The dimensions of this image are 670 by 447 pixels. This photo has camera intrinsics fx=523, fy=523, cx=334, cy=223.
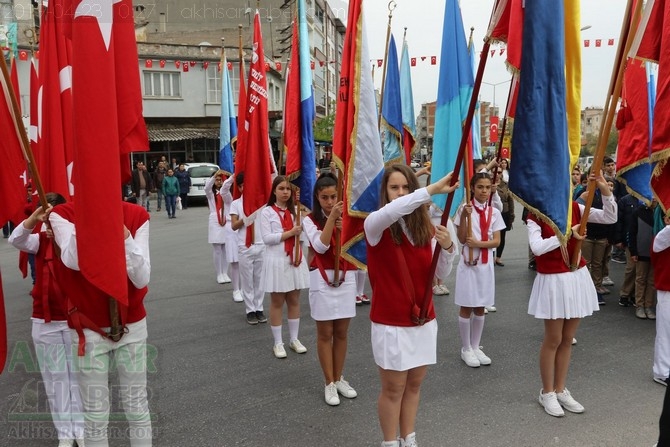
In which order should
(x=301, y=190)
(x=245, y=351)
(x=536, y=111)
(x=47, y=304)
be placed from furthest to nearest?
(x=245, y=351)
(x=301, y=190)
(x=536, y=111)
(x=47, y=304)

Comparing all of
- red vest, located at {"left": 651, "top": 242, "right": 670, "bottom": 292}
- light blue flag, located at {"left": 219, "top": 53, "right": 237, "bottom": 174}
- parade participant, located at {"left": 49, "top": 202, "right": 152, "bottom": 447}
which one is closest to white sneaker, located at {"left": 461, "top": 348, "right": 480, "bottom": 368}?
red vest, located at {"left": 651, "top": 242, "right": 670, "bottom": 292}

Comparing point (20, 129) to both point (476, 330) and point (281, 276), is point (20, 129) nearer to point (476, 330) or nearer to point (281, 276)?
point (281, 276)

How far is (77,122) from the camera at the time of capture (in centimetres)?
288

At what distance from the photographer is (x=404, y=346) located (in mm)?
3234

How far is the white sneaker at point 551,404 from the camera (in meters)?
4.14

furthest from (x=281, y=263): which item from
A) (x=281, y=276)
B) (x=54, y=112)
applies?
(x=54, y=112)

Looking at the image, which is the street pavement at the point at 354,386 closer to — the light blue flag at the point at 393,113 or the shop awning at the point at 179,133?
the light blue flag at the point at 393,113

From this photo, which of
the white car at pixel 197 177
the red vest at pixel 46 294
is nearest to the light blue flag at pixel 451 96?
the red vest at pixel 46 294

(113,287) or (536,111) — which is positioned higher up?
(536,111)

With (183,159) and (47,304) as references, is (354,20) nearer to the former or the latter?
(47,304)

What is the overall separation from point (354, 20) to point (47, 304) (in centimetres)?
328

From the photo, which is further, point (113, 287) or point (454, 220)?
point (454, 220)

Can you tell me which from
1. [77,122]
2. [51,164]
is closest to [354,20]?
[77,122]

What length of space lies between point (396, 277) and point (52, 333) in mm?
2394
